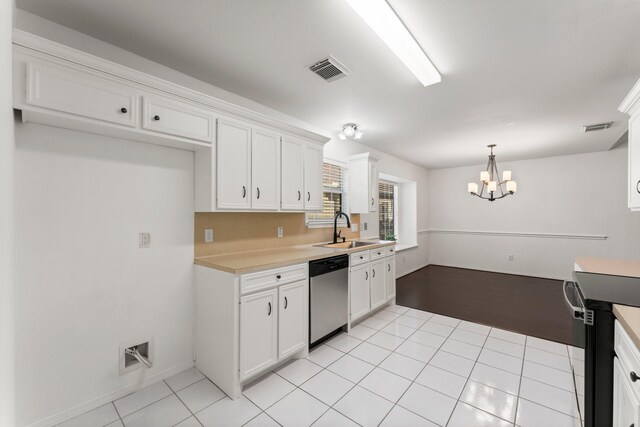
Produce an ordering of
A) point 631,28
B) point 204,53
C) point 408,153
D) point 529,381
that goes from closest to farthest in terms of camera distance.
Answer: point 631,28 < point 204,53 < point 529,381 < point 408,153

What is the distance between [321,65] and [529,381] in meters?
3.05

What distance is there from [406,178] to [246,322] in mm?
4891

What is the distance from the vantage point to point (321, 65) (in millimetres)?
2152

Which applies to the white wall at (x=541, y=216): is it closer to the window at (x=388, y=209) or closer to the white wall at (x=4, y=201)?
the window at (x=388, y=209)

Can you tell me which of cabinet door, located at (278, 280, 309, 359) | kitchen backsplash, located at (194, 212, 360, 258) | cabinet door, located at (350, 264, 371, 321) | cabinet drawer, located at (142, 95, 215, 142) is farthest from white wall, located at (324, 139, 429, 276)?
cabinet door, located at (278, 280, 309, 359)

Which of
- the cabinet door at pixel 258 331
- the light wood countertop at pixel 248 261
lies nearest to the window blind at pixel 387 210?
the light wood countertop at pixel 248 261

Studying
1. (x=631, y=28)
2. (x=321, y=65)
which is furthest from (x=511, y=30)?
(x=321, y=65)

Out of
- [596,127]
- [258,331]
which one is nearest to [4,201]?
[258,331]

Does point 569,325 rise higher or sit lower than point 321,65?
lower

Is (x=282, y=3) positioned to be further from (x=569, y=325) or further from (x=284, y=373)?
(x=569, y=325)

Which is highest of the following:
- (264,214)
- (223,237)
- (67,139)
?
(67,139)

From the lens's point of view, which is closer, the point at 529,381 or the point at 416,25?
the point at 416,25

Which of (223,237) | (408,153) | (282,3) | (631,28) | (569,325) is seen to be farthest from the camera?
(408,153)

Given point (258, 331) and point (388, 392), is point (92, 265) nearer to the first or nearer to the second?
point (258, 331)
